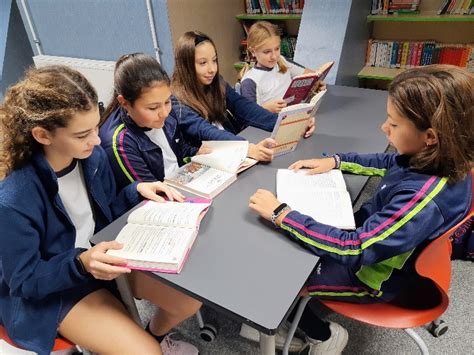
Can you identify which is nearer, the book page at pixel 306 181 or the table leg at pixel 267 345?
the table leg at pixel 267 345

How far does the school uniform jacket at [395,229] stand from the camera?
2.87ft

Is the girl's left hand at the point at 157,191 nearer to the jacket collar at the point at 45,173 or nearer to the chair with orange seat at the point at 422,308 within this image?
the jacket collar at the point at 45,173

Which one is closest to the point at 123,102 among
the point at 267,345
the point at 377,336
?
the point at 267,345

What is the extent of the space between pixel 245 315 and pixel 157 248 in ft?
1.01

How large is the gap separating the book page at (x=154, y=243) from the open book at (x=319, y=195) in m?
0.36

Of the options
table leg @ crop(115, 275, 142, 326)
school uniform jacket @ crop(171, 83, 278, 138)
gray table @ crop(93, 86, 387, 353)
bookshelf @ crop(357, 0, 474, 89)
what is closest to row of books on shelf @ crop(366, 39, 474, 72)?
bookshelf @ crop(357, 0, 474, 89)

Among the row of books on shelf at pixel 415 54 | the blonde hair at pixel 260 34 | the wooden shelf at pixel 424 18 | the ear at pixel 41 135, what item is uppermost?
the blonde hair at pixel 260 34

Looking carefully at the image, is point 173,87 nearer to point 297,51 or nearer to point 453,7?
point 297,51

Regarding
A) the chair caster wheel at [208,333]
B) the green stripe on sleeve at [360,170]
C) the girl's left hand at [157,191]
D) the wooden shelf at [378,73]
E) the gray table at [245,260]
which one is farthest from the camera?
the wooden shelf at [378,73]

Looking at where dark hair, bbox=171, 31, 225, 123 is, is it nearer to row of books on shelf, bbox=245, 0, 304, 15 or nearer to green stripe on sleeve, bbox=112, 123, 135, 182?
green stripe on sleeve, bbox=112, 123, 135, 182

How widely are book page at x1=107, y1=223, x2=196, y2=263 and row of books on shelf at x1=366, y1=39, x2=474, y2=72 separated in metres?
2.84

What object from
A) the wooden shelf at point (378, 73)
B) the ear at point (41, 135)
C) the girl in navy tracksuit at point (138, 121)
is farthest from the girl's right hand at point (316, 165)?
the wooden shelf at point (378, 73)

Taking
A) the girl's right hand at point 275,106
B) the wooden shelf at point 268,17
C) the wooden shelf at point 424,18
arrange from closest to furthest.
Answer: the girl's right hand at point 275,106 < the wooden shelf at point 424,18 < the wooden shelf at point 268,17

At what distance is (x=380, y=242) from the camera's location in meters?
0.90
